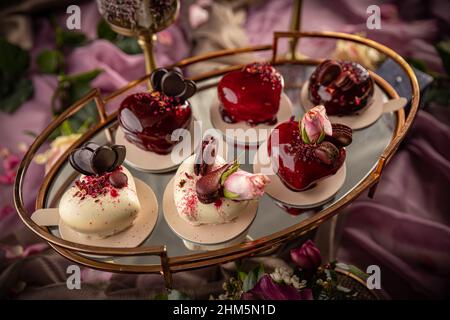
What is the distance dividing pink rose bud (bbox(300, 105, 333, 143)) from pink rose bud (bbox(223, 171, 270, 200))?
0.33 feet

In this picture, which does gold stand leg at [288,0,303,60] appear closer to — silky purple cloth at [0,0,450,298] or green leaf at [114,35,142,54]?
silky purple cloth at [0,0,450,298]

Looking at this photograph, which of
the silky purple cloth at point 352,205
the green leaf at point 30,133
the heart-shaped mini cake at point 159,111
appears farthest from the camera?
the green leaf at point 30,133

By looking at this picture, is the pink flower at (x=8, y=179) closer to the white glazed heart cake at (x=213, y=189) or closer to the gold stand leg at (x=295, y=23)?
the white glazed heart cake at (x=213, y=189)

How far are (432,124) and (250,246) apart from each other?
1.96 ft

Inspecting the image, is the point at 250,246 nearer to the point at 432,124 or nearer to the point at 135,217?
the point at 135,217

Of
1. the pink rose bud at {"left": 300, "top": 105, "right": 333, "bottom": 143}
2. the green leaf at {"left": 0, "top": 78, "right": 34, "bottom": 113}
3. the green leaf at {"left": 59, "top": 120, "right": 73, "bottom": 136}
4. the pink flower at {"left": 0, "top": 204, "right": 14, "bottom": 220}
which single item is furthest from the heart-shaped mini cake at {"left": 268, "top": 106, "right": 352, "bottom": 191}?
the green leaf at {"left": 0, "top": 78, "right": 34, "bottom": 113}

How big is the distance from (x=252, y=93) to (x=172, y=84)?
13cm

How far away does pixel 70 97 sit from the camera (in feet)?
3.81

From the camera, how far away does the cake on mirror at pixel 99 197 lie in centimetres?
67

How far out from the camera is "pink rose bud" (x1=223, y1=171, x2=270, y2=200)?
2.11 ft

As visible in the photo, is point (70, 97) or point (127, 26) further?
point (70, 97)

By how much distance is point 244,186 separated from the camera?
0.65 metres

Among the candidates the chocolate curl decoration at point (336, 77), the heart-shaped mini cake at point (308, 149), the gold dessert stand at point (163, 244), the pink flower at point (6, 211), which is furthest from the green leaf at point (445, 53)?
the pink flower at point (6, 211)
